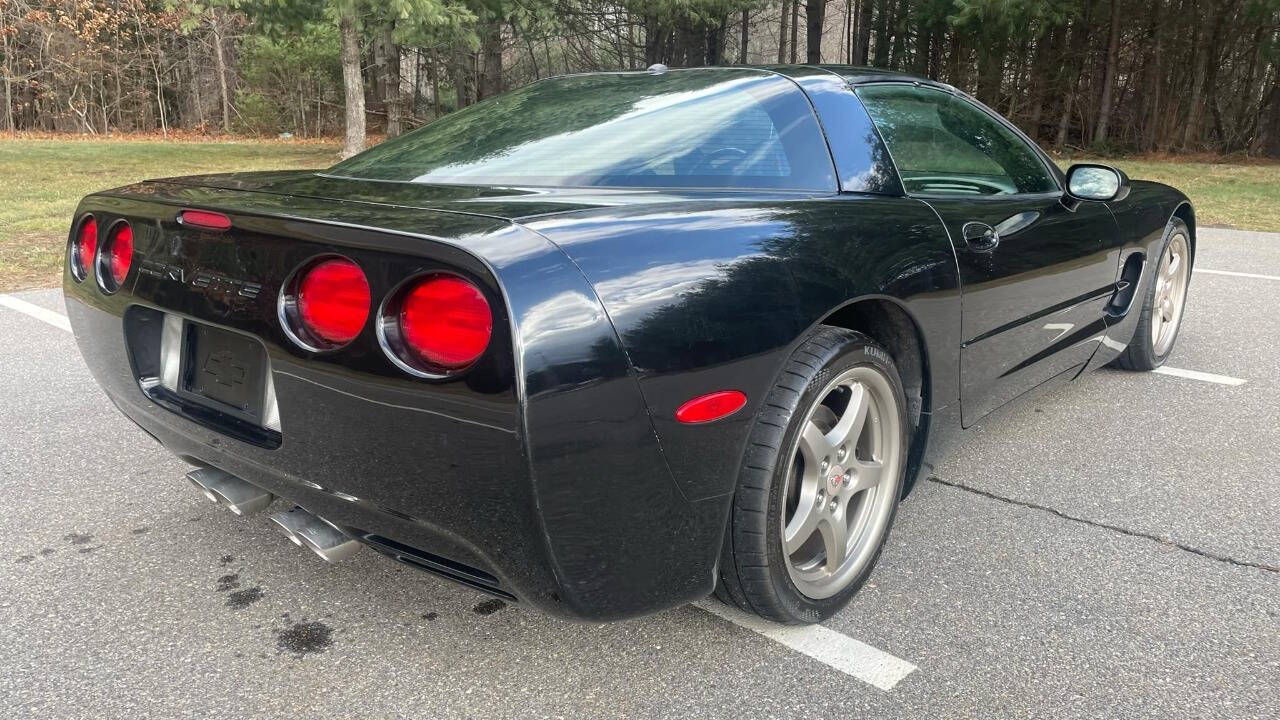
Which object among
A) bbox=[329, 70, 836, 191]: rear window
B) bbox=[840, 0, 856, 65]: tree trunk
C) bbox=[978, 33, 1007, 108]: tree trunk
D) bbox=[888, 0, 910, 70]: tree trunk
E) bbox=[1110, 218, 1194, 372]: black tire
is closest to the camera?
bbox=[329, 70, 836, 191]: rear window

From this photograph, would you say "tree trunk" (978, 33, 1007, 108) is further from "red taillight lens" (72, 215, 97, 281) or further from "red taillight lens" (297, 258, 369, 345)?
"red taillight lens" (297, 258, 369, 345)

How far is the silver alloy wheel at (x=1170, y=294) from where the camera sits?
412cm

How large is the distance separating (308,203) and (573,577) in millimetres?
958

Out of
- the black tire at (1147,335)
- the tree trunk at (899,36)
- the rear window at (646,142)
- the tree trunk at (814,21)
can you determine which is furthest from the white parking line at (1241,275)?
the tree trunk at (814,21)

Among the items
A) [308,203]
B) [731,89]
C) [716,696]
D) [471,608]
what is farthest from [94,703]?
[731,89]

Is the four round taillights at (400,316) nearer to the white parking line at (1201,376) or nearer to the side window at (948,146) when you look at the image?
the side window at (948,146)

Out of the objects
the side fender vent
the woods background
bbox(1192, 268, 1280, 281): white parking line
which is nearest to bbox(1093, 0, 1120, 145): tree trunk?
the woods background

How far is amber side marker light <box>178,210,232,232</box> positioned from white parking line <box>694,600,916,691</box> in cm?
136

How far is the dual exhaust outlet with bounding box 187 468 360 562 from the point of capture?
6.13 ft

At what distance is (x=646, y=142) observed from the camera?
226 centimetres

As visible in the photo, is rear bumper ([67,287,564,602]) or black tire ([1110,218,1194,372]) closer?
rear bumper ([67,287,564,602])

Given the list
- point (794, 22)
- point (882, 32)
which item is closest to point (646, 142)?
point (882, 32)

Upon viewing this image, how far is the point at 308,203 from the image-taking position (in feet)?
6.21

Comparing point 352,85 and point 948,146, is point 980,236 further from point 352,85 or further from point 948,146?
point 352,85
